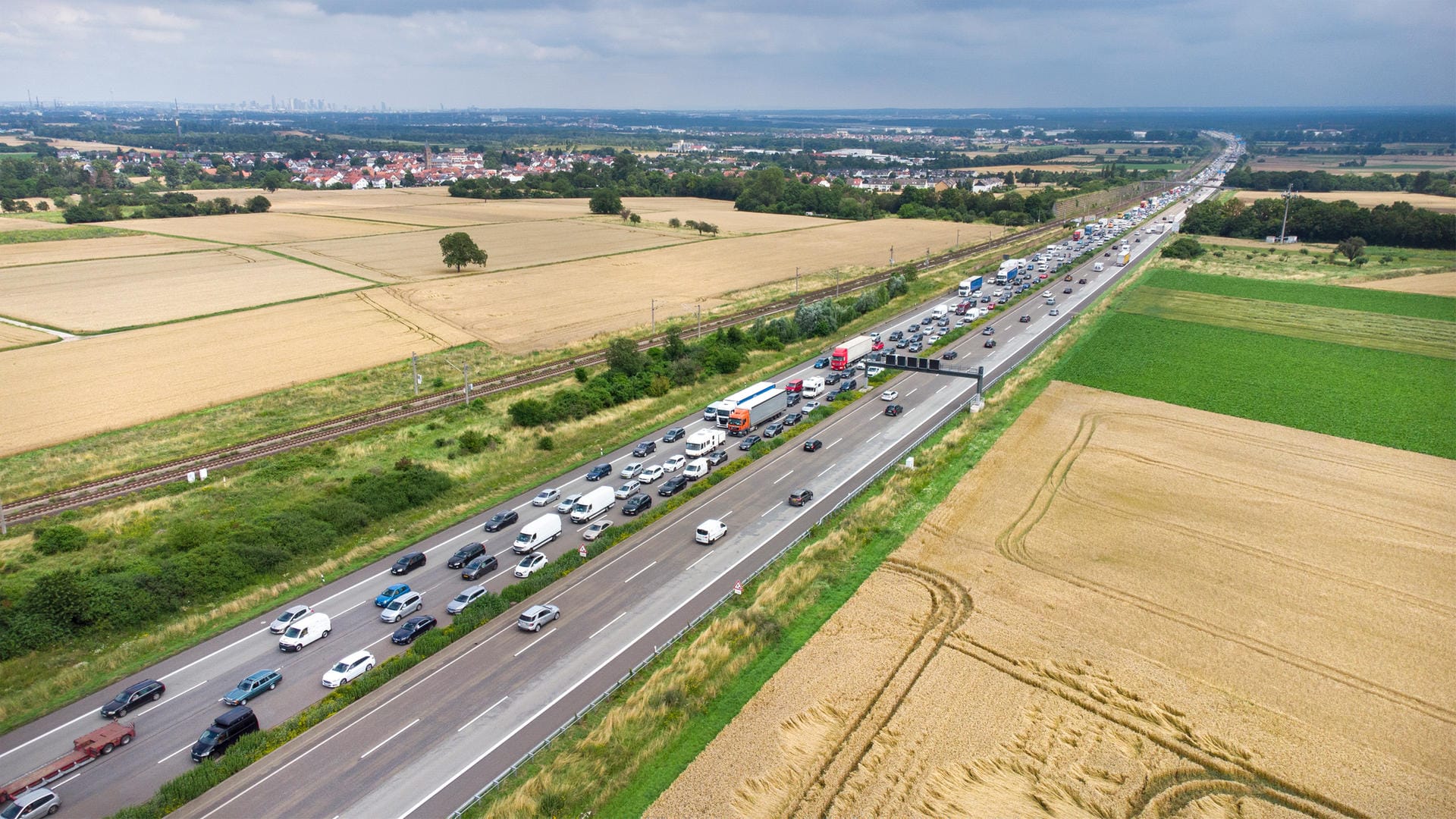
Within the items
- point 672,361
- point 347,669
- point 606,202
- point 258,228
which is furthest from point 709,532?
point 606,202

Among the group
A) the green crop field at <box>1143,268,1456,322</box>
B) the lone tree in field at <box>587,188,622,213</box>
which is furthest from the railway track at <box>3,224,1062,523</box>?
the lone tree in field at <box>587,188,622,213</box>

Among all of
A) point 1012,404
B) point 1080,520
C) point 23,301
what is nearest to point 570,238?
point 23,301

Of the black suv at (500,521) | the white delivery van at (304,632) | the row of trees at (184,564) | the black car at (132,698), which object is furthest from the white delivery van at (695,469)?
the black car at (132,698)

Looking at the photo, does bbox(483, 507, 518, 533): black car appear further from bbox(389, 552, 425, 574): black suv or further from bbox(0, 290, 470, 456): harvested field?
bbox(0, 290, 470, 456): harvested field

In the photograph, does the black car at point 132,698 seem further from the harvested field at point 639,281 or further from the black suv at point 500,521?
the harvested field at point 639,281

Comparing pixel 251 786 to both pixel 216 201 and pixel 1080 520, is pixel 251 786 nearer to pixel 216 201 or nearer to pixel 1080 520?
pixel 1080 520

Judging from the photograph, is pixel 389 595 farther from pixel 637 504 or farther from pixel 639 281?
pixel 639 281
